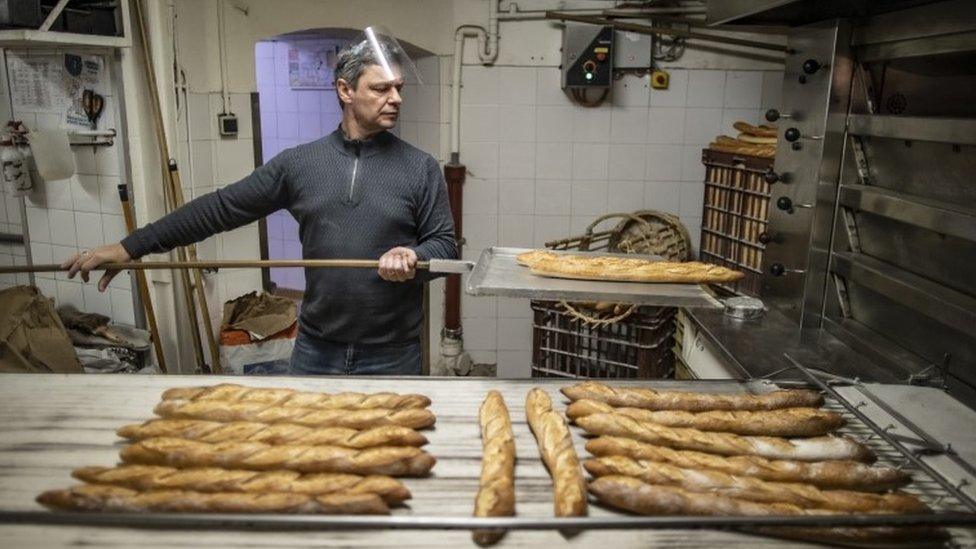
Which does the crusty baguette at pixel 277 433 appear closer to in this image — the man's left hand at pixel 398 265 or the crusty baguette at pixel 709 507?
the crusty baguette at pixel 709 507

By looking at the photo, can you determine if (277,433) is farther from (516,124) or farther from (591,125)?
(591,125)

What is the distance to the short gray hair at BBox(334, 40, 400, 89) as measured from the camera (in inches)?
101

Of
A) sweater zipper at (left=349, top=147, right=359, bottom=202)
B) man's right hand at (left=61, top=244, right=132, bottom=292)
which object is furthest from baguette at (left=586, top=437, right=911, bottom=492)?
man's right hand at (left=61, top=244, right=132, bottom=292)

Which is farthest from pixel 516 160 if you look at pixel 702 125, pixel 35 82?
pixel 35 82

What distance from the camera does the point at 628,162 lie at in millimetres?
4797

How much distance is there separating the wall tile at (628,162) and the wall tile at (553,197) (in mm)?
325

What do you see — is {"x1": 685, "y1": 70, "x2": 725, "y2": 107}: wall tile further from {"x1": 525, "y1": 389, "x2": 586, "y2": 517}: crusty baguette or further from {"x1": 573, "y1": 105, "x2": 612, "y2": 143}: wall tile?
{"x1": 525, "y1": 389, "x2": 586, "y2": 517}: crusty baguette

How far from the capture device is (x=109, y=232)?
13.0 feet

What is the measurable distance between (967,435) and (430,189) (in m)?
1.83

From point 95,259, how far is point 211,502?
Answer: 3.96 ft

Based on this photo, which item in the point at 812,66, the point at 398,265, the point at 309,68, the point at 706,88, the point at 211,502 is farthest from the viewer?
the point at 309,68

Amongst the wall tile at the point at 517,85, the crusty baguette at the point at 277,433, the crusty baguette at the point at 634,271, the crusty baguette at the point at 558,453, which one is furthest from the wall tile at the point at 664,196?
the crusty baguette at the point at 277,433

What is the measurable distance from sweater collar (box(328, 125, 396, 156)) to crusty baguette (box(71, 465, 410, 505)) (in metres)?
1.41

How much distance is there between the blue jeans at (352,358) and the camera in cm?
263
